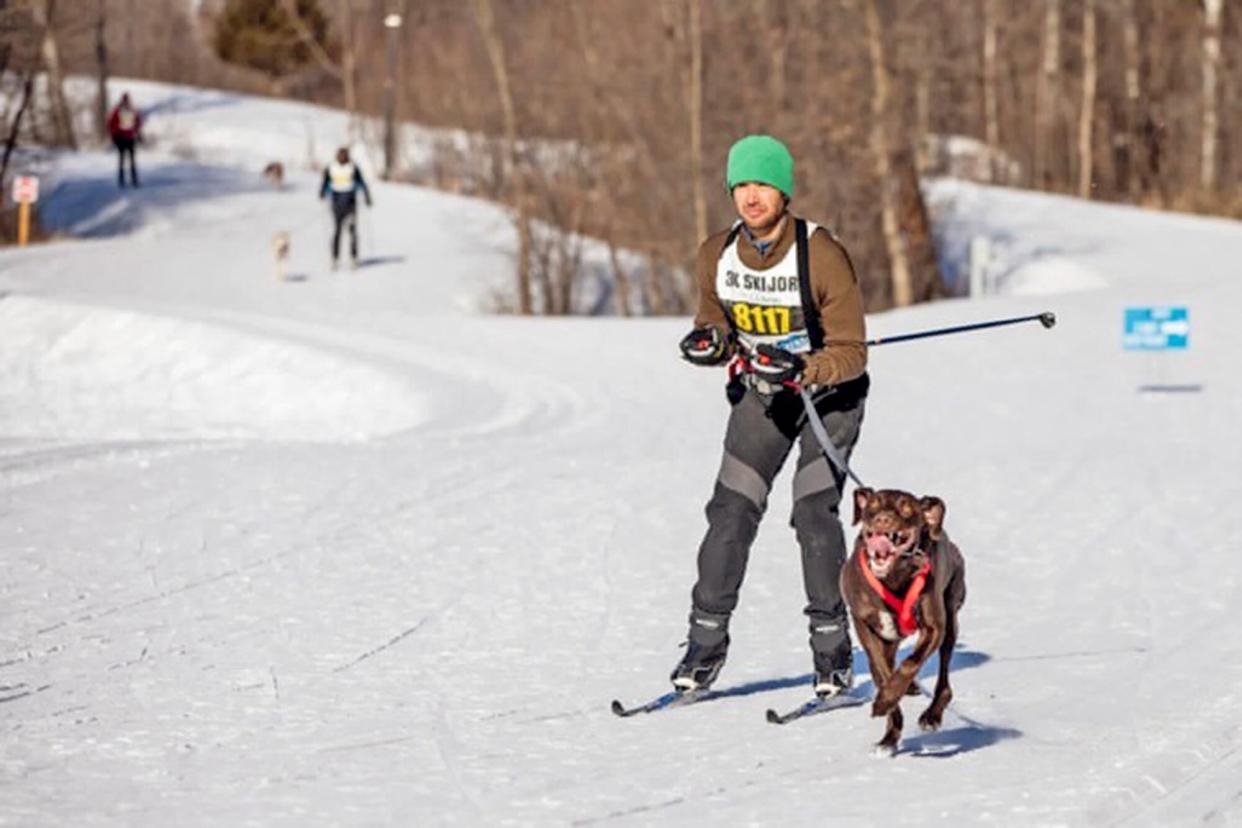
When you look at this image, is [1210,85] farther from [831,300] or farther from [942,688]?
[942,688]

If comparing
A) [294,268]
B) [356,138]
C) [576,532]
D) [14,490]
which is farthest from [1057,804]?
[356,138]

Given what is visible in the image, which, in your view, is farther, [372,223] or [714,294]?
[372,223]

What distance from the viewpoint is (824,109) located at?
4231 centimetres

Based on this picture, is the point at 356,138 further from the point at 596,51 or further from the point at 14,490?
the point at 14,490

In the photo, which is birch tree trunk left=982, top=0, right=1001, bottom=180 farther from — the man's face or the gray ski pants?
the man's face

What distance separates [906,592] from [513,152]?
38.1 metres

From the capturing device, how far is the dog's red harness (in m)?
7.04

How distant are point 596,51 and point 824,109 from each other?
302 inches

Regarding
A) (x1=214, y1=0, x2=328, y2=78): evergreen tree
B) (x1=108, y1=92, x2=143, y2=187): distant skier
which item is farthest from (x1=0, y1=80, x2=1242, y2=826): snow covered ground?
(x1=214, y1=0, x2=328, y2=78): evergreen tree

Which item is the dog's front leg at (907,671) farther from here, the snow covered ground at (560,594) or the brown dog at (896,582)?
the snow covered ground at (560,594)

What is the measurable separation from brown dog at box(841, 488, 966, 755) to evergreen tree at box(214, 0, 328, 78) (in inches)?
3017

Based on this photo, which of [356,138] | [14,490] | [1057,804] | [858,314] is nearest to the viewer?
[1057,804]

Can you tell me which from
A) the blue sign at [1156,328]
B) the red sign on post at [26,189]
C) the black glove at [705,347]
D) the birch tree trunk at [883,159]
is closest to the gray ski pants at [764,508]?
the black glove at [705,347]

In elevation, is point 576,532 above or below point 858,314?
below
